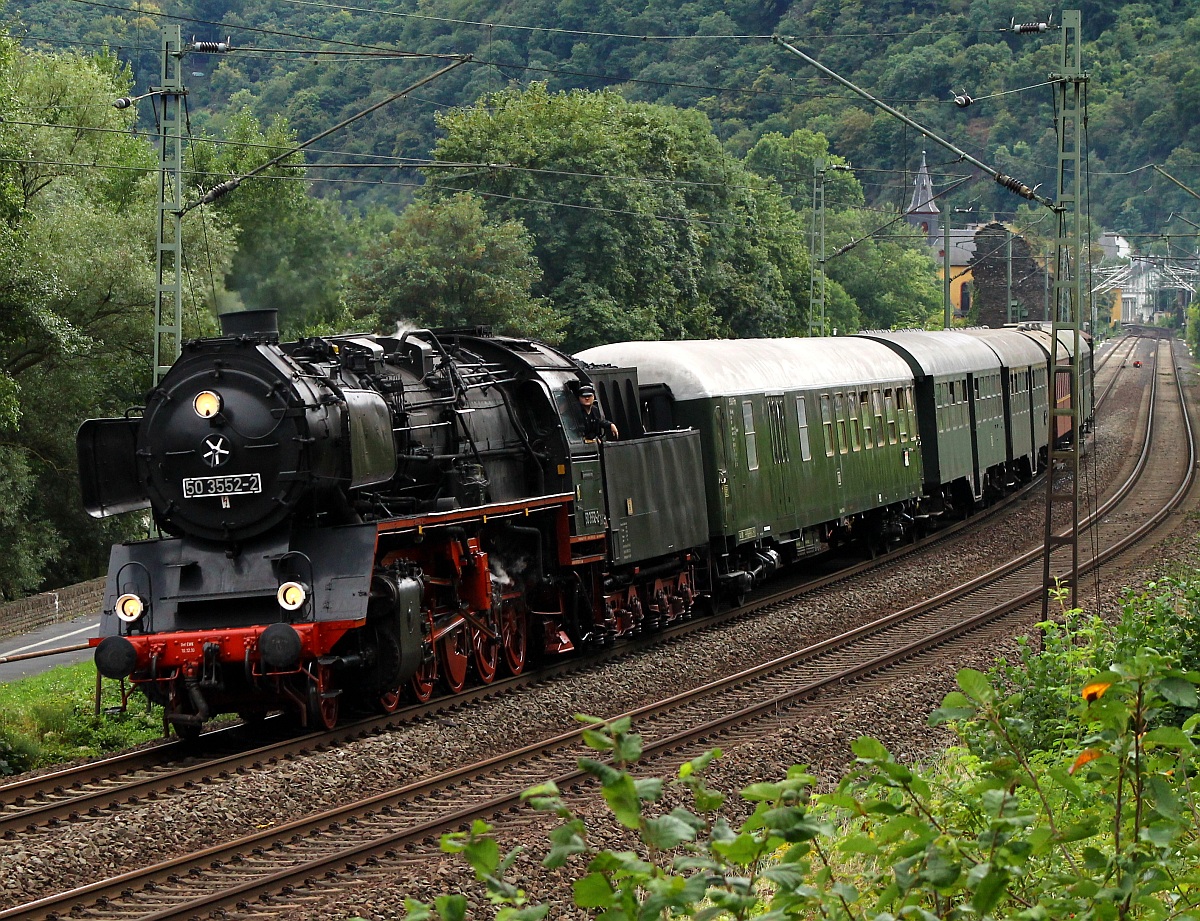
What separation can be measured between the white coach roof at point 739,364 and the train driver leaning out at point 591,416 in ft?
8.08

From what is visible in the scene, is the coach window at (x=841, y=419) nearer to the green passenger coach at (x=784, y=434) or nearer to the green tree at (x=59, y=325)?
the green passenger coach at (x=784, y=434)

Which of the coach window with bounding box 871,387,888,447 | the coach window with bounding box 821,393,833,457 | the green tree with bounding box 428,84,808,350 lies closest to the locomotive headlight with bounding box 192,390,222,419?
the coach window with bounding box 821,393,833,457

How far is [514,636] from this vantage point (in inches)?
605

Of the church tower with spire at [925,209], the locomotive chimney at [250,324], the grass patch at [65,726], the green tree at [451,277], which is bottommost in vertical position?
the grass patch at [65,726]

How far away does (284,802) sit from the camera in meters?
10.3

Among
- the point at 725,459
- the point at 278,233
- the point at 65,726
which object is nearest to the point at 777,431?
the point at 725,459

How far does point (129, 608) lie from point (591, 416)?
5678mm

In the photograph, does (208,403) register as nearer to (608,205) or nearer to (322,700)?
(322,700)

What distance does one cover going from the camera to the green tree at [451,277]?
37.2m

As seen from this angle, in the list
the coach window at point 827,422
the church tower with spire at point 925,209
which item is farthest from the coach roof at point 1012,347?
the church tower with spire at point 925,209

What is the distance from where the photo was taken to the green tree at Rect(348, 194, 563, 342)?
37156mm

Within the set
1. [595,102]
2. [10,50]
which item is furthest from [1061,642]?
[595,102]

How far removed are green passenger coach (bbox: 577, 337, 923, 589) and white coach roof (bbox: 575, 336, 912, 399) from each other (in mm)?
21

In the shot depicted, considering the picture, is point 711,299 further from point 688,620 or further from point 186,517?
point 186,517
